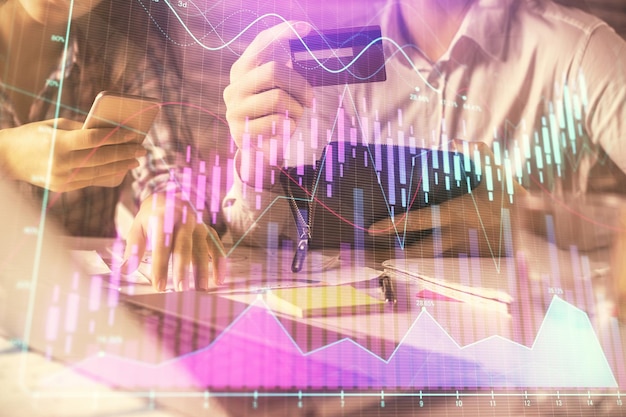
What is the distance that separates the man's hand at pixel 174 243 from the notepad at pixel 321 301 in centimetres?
10

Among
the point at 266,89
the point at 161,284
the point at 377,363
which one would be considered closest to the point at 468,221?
the point at 377,363

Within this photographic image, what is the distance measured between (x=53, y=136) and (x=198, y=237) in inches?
10.3

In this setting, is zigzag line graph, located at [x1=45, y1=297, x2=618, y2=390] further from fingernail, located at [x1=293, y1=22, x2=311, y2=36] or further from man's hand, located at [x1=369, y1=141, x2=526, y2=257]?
fingernail, located at [x1=293, y1=22, x2=311, y2=36]

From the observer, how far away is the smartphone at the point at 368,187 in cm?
81

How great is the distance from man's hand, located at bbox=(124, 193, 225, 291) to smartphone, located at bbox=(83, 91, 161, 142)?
119 millimetres

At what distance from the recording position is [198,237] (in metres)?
0.74

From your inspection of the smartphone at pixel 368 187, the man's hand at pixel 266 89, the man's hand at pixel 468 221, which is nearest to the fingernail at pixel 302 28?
the man's hand at pixel 266 89

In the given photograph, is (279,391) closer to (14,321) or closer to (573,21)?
(14,321)

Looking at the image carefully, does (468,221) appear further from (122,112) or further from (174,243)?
(122,112)

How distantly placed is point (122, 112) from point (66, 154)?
0.34ft

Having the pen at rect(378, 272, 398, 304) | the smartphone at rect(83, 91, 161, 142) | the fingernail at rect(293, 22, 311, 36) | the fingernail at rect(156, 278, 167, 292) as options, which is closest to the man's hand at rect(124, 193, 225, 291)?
the fingernail at rect(156, 278, 167, 292)

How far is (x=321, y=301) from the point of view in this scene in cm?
77

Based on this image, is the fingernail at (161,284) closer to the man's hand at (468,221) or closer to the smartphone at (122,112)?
the smartphone at (122,112)

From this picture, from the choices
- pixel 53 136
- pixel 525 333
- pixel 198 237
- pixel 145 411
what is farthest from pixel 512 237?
pixel 53 136
